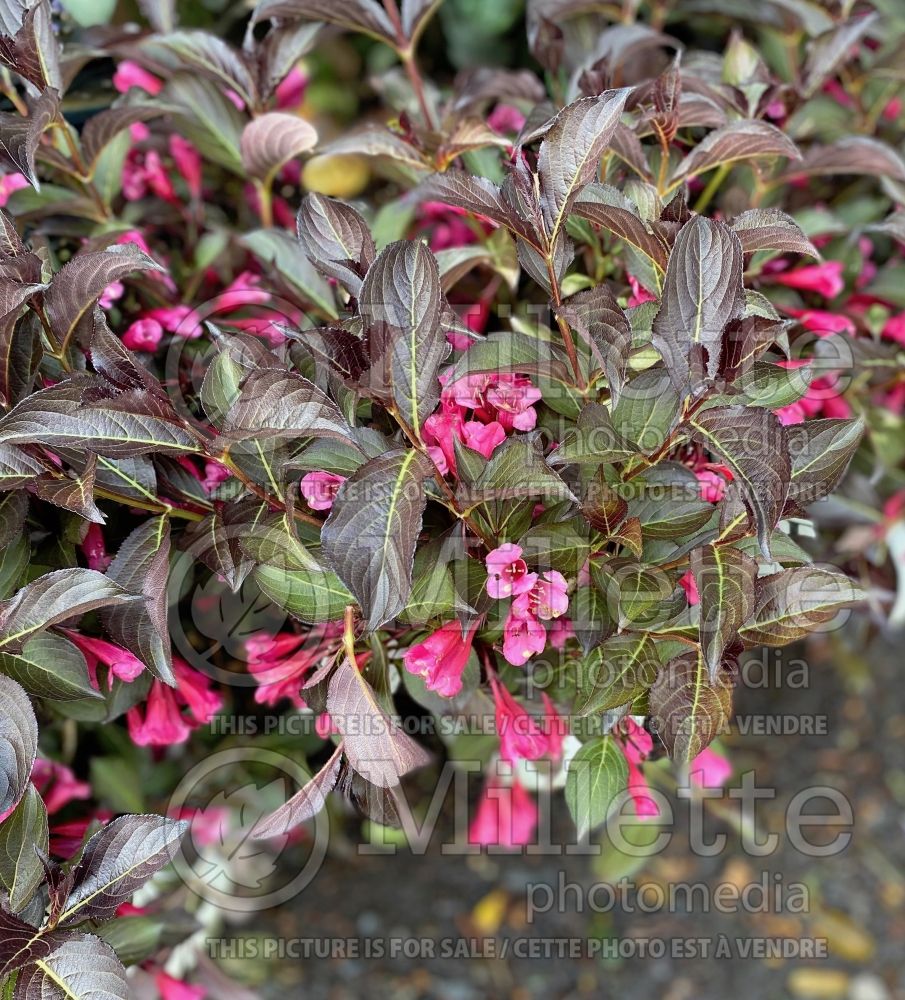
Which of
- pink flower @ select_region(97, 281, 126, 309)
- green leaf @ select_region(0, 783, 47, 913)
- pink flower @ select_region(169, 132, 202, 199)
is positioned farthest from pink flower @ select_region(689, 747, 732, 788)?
pink flower @ select_region(169, 132, 202, 199)

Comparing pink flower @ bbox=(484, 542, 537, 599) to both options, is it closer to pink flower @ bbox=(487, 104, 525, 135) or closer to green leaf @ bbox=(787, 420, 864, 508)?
green leaf @ bbox=(787, 420, 864, 508)

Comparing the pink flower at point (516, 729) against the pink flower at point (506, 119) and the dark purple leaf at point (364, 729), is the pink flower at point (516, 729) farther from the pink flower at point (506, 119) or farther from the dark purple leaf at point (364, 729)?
the pink flower at point (506, 119)

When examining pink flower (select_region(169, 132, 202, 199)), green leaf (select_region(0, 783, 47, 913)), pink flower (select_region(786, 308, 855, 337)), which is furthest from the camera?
pink flower (select_region(169, 132, 202, 199))

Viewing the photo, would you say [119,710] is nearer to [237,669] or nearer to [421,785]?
[237,669]

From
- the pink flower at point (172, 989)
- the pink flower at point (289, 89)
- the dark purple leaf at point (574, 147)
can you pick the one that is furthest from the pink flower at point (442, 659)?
the pink flower at point (289, 89)

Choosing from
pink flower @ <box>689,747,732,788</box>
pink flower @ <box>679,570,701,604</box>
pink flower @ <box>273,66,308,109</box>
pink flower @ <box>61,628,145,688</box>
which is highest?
pink flower @ <box>273,66,308,109</box>

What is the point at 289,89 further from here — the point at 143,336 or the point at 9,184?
the point at 143,336
